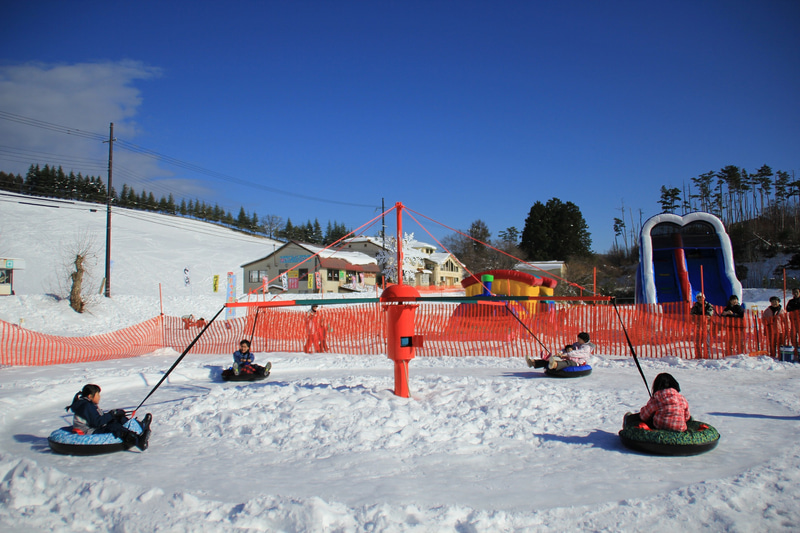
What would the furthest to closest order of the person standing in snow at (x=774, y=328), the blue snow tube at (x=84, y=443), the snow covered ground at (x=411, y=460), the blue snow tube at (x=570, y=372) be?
the person standing in snow at (x=774, y=328), the blue snow tube at (x=570, y=372), the blue snow tube at (x=84, y=443), the snow covered ground at (x=411, y=460)

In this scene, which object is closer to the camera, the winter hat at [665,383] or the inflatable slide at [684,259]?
the winter hat at [665,383]

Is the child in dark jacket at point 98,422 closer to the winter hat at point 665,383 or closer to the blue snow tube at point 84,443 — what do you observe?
the blue snow tube at point 84,443

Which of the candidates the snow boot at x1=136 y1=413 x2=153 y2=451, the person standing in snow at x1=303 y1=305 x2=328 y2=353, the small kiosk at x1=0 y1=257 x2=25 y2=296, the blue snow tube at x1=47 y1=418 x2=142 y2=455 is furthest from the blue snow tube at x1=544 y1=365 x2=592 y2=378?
the small kiosk at x1=0 y1=257 x2=25 y2=296

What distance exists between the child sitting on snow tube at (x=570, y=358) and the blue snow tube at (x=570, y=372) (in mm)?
67

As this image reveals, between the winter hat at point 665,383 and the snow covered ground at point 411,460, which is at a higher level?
the winter hat at point 665,383

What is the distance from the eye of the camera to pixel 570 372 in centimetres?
1105

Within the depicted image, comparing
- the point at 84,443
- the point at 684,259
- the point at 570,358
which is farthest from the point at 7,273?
the point at 684,259

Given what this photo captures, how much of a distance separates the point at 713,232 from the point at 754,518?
74.5ft

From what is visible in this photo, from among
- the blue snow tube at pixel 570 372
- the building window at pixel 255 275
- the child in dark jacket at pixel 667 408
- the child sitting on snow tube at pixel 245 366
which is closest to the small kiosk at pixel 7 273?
the building window at pixel 255 275

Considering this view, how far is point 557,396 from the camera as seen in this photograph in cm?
871

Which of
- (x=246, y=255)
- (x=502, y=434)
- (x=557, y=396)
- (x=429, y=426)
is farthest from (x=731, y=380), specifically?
(x=246, y=255)

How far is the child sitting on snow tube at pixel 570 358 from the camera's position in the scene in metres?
11.1

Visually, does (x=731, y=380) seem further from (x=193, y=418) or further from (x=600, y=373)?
(x=193, y=418)

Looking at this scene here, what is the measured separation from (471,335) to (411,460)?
35.7ft
